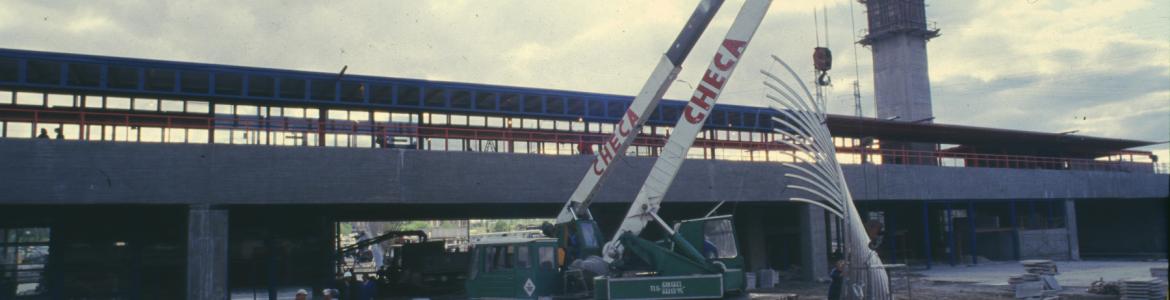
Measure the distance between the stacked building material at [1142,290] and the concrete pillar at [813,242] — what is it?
1087 centimetres

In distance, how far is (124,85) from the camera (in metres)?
28.0

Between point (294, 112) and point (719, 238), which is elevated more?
point (294, 112)

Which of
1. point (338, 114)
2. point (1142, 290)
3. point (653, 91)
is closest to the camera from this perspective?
point (653, 91)

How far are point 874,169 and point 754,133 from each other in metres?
10.4

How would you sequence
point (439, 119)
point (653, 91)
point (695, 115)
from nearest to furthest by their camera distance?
point (695, 115), point (653, 91), point (439, 119)

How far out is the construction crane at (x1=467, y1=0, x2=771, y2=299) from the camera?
16094 millimetres

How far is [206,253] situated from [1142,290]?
2580 centimetres

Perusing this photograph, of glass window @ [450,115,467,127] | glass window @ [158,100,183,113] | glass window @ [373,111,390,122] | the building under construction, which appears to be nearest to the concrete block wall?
the building under construction

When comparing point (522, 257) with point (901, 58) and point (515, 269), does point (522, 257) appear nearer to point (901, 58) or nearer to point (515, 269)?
point (515, 269)

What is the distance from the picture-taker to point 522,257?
664 inches

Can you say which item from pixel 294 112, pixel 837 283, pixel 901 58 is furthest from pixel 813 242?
pixel 901 58

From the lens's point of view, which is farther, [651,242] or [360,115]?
[360,115]

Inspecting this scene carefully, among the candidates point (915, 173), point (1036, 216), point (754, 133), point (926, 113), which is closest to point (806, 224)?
point (915, 173)

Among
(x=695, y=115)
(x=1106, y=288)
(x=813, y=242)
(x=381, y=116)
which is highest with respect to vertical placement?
(x=381, y=116)
